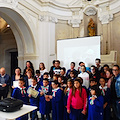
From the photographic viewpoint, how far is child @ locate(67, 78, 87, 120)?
3.03m

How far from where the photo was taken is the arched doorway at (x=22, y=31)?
6361mm

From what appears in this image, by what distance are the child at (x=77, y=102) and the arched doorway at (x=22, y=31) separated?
438 cm

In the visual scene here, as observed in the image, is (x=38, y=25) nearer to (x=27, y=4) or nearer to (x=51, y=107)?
(x=27, y=4)

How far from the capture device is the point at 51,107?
11.7 feet

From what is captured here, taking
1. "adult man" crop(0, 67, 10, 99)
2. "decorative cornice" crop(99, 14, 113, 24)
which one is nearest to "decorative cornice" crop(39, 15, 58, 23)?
"decorative cornice" crop(99, 14, 113, 24)

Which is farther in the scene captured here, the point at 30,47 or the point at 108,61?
the point at 30,47

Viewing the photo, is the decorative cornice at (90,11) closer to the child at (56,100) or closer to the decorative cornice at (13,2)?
the decorative cornice at (13,2)

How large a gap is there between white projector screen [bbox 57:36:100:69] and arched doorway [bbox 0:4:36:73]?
155cm

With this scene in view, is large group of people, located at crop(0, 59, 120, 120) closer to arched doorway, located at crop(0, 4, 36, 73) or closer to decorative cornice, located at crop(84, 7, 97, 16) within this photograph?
arched doorway, located at crop(0, 4, 36, 73)

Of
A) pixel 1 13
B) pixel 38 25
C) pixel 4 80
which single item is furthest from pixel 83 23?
pixel 4 80

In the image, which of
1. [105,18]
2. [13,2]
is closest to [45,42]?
[13,2]

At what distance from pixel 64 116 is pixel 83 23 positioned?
618 cm

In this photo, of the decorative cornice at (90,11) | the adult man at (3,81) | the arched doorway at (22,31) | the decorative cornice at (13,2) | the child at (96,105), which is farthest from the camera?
the decorative cornice at (90,11)

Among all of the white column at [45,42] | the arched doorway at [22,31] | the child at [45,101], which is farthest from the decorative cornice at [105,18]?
the child at [45,101]
